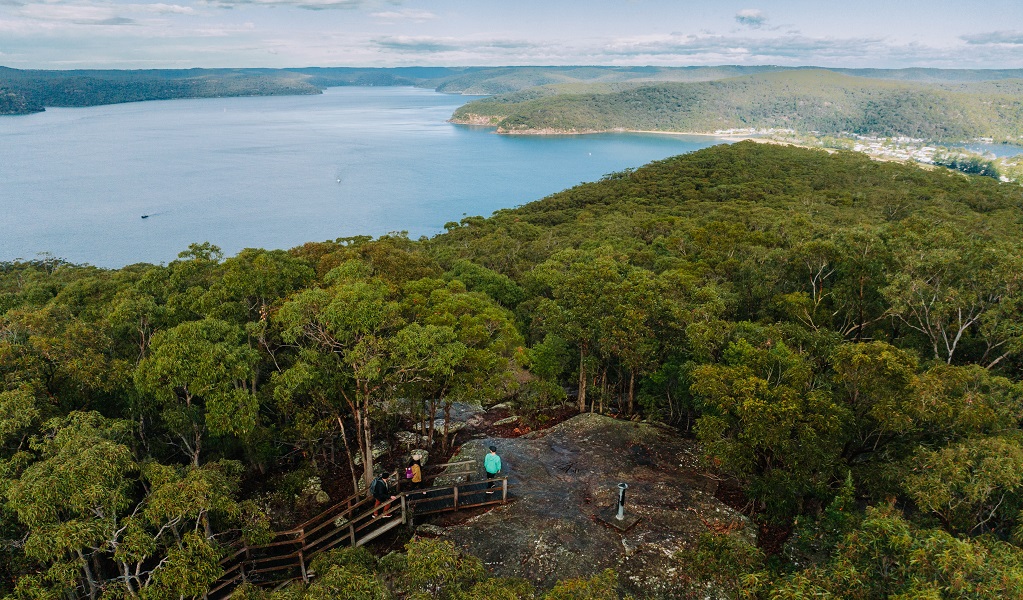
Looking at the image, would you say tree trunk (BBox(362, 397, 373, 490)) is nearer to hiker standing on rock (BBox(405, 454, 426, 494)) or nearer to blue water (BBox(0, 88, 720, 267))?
hiker standing on rock (BBox(405, 454, 426, 494))

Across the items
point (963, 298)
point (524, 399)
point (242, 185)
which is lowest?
point (524, 399)

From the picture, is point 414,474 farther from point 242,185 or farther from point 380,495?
point 242,185

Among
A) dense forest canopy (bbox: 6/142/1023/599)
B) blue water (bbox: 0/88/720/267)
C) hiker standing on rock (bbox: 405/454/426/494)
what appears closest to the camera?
dense forest canopy (bbox: 6/142/1023/599)

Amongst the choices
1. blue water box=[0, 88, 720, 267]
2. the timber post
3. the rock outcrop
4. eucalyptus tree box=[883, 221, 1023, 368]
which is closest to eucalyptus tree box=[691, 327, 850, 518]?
the rock outcrop

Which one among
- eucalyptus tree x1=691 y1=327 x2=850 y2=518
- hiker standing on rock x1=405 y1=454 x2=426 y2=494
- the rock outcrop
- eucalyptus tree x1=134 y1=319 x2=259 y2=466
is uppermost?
eucalyptus tree x1=134 y1=319 x2=259 y2=466

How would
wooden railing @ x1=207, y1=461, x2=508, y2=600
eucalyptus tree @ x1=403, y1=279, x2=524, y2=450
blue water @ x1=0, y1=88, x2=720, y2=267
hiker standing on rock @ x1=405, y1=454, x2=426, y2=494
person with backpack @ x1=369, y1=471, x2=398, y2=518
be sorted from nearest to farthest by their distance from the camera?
wooden railing @ x1=207, y1=461, x2=508, y2=600 → person with backpack @ x1=369, y1=471, x2=398, y2=518 → eucalyptus tree @ x1=403, y1=279, x2=524, y2=450 → hiker standing on rock @ x1=405, y1=454, x2=426, y2=494 → blue water @ x1=0, y1=88, x2=720, y2=267

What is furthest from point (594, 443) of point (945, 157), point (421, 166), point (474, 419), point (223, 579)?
point (945, 157)

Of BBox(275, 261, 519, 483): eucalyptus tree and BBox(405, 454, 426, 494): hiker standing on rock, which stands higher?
BBox(275, 261, 519, 483): eucalyptus tree

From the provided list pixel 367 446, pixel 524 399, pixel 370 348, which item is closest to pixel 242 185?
pixel 524 399
